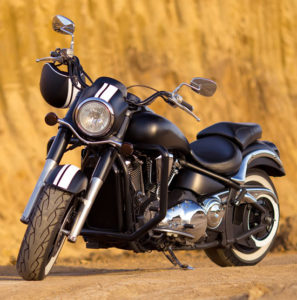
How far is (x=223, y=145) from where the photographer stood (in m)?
6.43

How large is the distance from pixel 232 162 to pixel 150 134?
3.95 ft

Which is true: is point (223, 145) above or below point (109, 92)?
below

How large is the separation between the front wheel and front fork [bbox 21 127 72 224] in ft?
0.41

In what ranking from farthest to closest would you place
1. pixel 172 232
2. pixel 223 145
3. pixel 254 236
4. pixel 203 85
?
pixel 254 236 < pixel 223 145 < pixel 172 232 < pixel 203 85

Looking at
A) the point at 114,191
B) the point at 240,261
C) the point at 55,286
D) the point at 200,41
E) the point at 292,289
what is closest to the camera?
the point at 292,289

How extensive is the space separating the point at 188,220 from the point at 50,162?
131cm

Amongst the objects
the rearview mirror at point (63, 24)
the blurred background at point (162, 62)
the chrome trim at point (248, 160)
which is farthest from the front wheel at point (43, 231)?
the blurred background at point (162, 62)

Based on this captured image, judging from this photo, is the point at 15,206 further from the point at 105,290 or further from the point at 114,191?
the point at 105,290

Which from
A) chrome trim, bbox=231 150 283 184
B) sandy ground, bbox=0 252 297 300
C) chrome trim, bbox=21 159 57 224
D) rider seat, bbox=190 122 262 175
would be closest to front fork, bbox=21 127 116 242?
chrome trim, bbox=21 159 57 224

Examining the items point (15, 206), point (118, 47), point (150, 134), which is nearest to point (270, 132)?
point (118, 47)

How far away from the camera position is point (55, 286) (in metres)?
4.48

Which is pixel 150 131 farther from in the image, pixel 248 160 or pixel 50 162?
pixel 248 160

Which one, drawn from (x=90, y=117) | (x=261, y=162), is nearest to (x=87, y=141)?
(x=90, y=117)

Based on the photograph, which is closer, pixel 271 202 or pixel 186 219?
pixel 186 219
